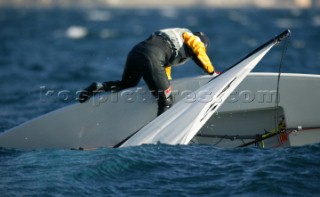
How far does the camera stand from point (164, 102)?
7492 mm

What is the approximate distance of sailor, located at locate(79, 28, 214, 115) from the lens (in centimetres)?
735

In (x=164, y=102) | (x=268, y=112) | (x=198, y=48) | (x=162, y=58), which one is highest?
(x=198, y=48)

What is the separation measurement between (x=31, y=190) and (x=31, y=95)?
6608 mm

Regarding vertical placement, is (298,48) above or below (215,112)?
above

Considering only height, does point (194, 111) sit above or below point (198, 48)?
below

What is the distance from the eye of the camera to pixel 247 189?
609 centimetres

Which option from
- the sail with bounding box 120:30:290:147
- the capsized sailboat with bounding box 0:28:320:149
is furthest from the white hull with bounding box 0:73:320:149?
the sail with bounding box 120:30:290:147

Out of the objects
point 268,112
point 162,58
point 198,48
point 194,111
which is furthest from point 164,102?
point 268,112

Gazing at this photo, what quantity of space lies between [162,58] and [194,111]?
2.31ft

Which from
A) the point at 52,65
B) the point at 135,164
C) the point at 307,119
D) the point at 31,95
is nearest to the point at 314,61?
the point at 52,65

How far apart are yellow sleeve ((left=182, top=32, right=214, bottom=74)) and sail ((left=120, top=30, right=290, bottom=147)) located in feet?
0.63

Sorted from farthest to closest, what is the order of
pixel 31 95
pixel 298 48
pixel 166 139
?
1. pixel 298 48
2. pixel 31 95
3. pixel 166 139

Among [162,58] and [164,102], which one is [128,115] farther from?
[162,58]

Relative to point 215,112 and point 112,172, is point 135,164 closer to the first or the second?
point 112,172
